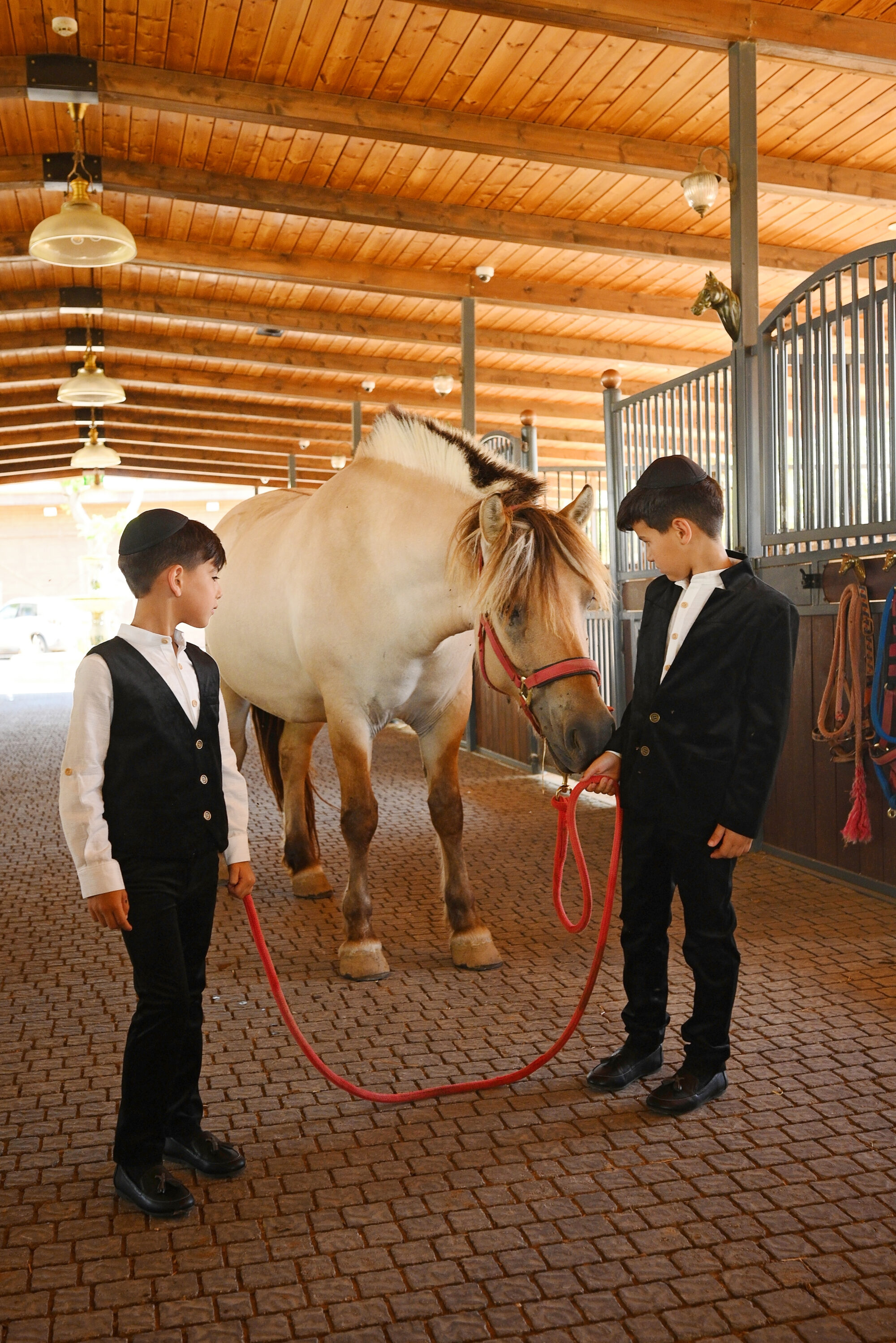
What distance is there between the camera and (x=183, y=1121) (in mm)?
1784

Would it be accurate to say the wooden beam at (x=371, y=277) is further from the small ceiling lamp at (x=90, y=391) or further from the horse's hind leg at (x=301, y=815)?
the horse's hind leg at (x=301, y=815)

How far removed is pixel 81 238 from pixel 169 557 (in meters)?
3.22

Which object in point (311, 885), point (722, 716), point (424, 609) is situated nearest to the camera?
point (722, 716)

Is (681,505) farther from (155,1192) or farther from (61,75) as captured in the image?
(61,75)

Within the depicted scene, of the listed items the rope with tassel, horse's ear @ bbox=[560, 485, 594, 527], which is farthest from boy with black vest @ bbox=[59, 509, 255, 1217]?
the rope with tassel

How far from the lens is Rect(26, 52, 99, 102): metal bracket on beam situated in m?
4.84

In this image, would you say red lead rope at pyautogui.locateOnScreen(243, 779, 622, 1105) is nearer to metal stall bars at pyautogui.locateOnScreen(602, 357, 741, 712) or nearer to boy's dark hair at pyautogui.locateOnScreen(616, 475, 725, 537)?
boy's dark hair at pyautogui.locateOnScreen(616, 475, 725, 537)

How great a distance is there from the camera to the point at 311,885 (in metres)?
3.62

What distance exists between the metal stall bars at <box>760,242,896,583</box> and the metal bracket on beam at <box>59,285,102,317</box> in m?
6.23

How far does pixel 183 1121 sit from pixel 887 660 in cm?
247

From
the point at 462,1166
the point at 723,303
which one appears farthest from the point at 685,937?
the point at 723,303

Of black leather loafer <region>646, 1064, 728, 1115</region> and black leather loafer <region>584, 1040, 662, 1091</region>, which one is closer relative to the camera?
black leather loafer <region>646, 1064, 728, 1115</region>

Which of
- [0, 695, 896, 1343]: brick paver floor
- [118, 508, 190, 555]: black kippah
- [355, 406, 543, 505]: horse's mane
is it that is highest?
[355, 406, 543, 505]: horse's mane

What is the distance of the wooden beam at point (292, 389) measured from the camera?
11453 mm
